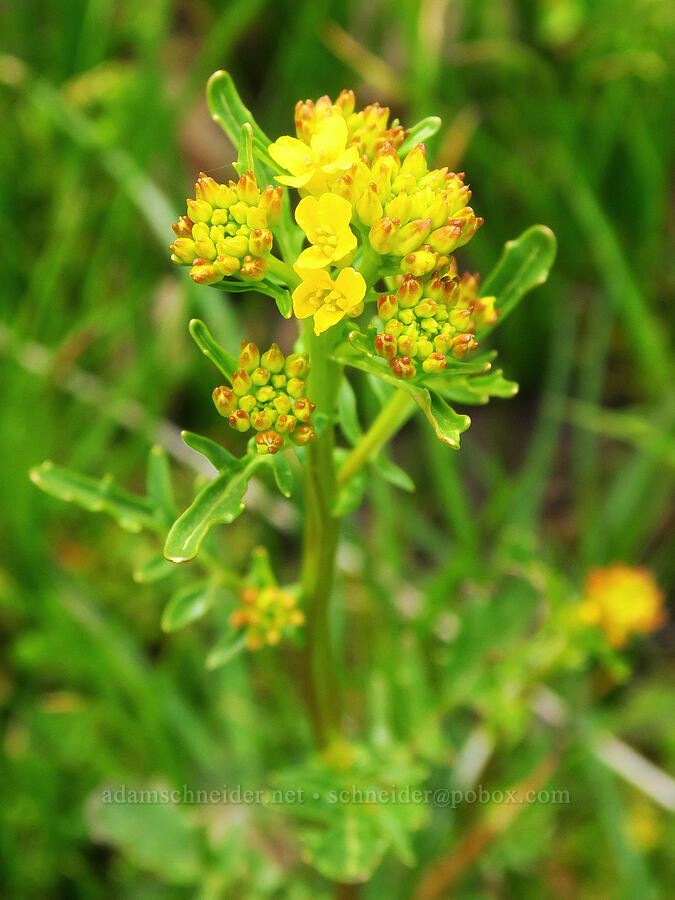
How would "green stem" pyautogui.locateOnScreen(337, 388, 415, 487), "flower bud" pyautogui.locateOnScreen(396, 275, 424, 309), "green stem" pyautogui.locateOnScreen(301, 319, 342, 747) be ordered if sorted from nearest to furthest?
1. "flower bud" pyautogui.locateOnScreen(396, 275, 424, 309)
2. "green stem" pyautogui.locateOnScreen(301, 319, 342, 747)
3. "green stem" pyautogui.locateOnScreen(337, 388, 415, 487)

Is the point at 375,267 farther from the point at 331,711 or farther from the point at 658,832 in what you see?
the point at 658,832

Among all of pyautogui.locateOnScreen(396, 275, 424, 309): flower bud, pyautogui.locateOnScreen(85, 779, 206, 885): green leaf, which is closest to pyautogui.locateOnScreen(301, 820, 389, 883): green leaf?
pyautogui.locateOnScreen(85, 779, 206, 885): green leaf

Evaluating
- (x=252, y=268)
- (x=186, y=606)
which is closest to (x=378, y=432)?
(x=252, y=268)

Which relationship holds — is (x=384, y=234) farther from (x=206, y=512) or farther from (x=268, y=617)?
(x=268, y=617)

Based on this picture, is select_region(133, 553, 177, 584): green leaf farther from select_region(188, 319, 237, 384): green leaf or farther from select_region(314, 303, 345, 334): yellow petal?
select_region(314, 303, 345, 334): yellow petal

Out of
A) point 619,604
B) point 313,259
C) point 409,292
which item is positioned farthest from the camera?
point 619,604

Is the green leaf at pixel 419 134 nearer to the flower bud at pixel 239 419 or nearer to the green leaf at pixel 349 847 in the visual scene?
the flower bud at pixel 239 419
